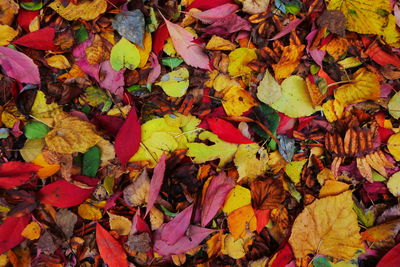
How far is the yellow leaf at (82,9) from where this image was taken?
2.46ft

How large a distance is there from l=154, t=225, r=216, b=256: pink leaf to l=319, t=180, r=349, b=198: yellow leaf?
27cm

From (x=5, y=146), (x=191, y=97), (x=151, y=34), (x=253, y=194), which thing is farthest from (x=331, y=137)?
(x=5, y=146)

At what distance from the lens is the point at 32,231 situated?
0.77 metres

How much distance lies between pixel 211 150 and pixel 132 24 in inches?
12.6

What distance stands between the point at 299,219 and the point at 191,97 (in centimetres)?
36

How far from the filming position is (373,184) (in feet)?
2.64

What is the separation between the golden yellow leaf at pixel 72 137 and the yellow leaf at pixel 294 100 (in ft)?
1.31

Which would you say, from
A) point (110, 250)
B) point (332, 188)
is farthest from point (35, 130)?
point (332, 188)

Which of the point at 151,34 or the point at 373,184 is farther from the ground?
the point at 151,34

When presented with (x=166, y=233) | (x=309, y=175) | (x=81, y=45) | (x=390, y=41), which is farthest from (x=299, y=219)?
(x=81, y=45)

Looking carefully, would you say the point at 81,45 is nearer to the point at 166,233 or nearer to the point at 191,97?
the point at 191,97

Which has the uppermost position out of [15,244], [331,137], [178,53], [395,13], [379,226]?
[395,13]

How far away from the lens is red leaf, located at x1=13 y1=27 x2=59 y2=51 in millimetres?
754

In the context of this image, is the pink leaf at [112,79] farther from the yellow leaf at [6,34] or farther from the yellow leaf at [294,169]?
the yellow leaf at [294,169]
